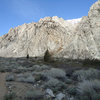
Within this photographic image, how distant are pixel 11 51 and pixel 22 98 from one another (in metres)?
88.9

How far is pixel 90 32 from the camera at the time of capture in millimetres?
50719

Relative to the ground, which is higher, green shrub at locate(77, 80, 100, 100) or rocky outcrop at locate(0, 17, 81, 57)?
rocky outcrop at locate(0, 17, 81, 57)

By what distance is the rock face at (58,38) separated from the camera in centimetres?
4884

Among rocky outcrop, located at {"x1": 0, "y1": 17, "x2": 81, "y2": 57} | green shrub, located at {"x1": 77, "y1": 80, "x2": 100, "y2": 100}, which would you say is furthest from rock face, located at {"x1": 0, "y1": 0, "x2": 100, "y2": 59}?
green shrub, located at {"x1": 77, "y1": 80, "x2": 100, "y2": 100}

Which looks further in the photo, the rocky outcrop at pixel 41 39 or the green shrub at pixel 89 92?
the rocky outcrop at pixel 41 39

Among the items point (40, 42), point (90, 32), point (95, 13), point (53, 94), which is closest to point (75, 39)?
point (90, 32)

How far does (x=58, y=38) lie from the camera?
247 ft

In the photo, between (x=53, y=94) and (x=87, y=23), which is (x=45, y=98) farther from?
(x=87, y=23)

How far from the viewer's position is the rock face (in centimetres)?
4884

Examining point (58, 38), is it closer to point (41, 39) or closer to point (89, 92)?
point (41, 39)

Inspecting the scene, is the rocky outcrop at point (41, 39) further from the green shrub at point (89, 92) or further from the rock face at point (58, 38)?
the green shrub at point (89, 92)

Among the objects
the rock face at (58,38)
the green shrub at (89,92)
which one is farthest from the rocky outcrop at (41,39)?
the green shrub at (89,92)

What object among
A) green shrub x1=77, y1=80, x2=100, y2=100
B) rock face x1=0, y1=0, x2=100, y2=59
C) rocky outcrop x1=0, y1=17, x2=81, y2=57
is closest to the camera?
green shrub x1=77, y1=80, x2=100, y2=100

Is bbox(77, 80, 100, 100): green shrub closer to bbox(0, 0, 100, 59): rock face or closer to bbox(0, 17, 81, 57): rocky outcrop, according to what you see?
bbox(0, 0, 100, 59): rock face
